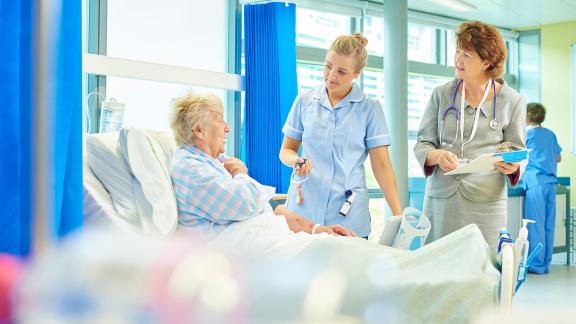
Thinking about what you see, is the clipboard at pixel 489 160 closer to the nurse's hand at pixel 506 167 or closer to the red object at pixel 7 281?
the nurse's hand at pixel 506 167

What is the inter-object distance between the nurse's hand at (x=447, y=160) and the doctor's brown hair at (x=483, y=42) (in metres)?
0.38

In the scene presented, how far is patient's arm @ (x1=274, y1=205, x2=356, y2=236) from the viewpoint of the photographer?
7.86 feet

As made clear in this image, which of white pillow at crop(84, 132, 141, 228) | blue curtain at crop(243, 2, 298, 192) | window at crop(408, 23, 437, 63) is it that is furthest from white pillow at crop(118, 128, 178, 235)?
window at crop(408, 23, 437, 63)

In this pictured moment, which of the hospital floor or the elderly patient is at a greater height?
the elderly patient

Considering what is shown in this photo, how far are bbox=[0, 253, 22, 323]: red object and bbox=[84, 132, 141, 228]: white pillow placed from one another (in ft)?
6.43

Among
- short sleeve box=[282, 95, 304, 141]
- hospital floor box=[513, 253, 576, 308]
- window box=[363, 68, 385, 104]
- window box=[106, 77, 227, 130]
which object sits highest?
window box=[363, 68, 385, 104]

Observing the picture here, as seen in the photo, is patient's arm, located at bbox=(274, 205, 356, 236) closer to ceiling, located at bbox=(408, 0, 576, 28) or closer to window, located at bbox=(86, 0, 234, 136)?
window, located at bbox=(86, 0, 234, 136)

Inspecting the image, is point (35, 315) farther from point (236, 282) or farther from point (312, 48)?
point (312, 48)

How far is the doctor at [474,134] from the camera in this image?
7.70ft

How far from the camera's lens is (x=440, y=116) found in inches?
97.3

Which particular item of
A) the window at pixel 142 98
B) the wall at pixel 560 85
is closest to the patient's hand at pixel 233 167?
the window at pixel 142 98

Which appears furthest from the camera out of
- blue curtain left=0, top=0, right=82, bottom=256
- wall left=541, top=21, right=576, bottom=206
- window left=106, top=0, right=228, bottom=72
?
wall left=541, top=21, right=576, bottom=206

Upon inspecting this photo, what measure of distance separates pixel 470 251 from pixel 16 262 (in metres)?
1.40

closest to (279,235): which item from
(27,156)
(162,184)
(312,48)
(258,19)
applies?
(162,184)
